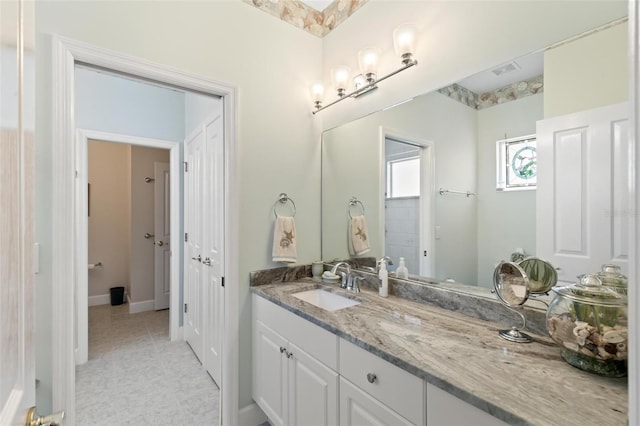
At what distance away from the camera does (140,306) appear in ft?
13.2

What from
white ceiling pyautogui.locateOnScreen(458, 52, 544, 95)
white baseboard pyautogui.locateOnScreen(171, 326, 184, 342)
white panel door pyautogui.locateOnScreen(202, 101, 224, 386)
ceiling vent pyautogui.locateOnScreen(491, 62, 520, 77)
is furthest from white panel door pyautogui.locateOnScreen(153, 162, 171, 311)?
ceiling vent pyautogui.locateOnScreen(491, 62, 520, 77)

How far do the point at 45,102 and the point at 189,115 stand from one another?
1840 millimetres

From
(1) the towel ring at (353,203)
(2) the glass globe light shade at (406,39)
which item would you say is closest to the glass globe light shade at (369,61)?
(2) the glass globe light shade at (406,39)

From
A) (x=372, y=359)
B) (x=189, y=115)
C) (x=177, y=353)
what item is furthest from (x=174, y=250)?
(x=372, y=359)

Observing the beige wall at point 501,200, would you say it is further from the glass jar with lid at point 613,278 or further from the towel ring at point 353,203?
the towel ring at point 353,203

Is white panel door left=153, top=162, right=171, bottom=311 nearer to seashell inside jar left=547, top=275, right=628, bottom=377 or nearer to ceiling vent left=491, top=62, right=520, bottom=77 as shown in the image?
ceiling vent left=491, top=62, right=520, bottom=77

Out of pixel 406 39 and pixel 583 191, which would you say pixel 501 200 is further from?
pixel 406 39

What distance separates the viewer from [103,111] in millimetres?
2809

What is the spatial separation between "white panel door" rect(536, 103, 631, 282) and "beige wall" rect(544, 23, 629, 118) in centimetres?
4

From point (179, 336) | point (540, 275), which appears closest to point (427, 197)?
point (540, 275)

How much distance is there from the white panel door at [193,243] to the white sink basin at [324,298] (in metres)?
1.23

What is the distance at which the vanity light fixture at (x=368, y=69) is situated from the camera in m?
1.61

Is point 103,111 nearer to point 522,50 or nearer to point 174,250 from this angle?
point 174,250

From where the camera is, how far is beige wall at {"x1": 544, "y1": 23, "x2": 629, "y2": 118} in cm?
100
